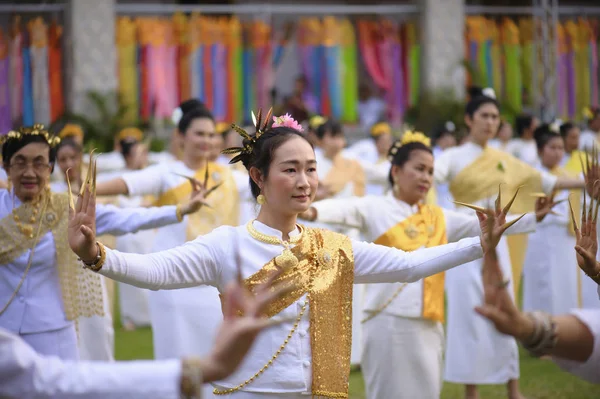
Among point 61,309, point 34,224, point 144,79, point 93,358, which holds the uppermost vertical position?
point 144,79

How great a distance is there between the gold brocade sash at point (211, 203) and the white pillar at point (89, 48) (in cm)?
916

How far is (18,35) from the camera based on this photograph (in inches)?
583

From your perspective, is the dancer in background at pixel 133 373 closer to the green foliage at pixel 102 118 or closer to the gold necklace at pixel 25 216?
the gold necklace at pixel 25 216

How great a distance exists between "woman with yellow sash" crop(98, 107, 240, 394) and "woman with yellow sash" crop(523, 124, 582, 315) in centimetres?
322

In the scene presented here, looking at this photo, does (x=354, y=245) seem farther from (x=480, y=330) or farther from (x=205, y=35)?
(x=205, y=35)

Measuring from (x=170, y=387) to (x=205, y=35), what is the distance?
529 inches

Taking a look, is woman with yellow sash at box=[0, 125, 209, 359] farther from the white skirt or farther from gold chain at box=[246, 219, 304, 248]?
the white skirt

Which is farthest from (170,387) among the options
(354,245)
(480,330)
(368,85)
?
(368,85)

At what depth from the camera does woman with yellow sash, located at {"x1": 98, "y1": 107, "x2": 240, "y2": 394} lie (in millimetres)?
5777

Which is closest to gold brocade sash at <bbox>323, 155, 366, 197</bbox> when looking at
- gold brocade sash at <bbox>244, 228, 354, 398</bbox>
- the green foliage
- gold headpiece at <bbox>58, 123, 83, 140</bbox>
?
gold headpiece at <bbox>58, 123, 83, 140</bbox>

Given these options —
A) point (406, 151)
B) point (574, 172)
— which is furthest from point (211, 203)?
point (574, 172)

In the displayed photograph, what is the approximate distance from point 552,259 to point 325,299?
18.2 ft

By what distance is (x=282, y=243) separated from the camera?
356 centimetres

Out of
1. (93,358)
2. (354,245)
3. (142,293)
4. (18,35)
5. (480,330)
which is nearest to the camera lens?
(354,245)
